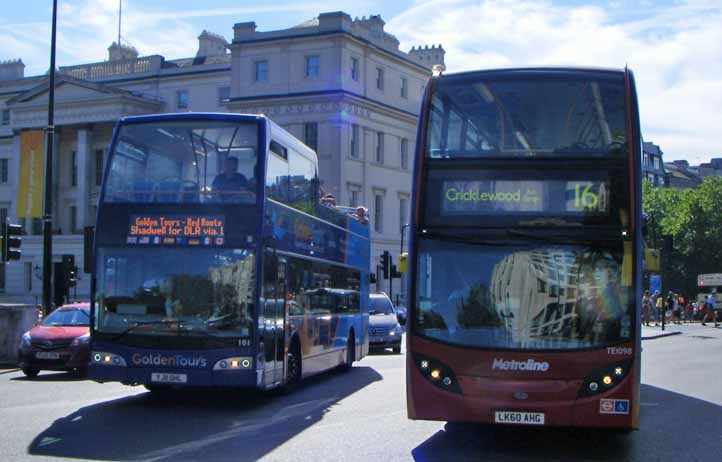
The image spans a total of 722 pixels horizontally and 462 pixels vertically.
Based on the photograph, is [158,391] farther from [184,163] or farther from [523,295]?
[523,295]

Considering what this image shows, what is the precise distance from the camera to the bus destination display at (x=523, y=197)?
10.1 m

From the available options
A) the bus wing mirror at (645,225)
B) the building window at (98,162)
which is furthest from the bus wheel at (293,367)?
the building window at (98,162)

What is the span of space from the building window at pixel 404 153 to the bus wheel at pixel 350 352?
1836 inches

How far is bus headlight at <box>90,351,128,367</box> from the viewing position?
13.2m

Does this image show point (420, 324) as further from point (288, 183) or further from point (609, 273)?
point (288, 183)

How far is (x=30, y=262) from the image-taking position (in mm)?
73875

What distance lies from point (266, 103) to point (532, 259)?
53.4m

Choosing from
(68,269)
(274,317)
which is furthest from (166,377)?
(68,269)

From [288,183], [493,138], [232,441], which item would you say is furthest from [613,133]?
[288,183]

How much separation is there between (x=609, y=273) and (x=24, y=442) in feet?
21.4

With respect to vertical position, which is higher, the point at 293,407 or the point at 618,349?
the point at 618,349

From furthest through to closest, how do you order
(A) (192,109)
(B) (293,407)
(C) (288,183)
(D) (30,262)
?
(D) (30,262) < (A) (192,109) < (C) (288,183) < (B) (293,407)

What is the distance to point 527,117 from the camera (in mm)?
10477

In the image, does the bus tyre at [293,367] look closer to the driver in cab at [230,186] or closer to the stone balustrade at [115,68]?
the driver in cab at [230,186]
